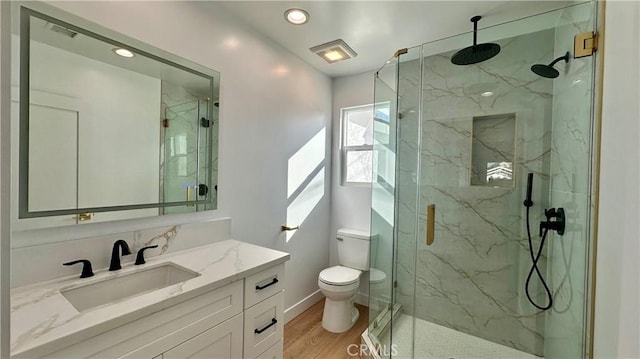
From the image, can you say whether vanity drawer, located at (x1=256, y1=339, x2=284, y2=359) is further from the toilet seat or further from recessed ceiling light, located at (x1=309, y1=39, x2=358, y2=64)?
recessed ceiling light, located at (x1=309, y1=39, x2=358, y2=64)

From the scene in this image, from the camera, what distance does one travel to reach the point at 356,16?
6.17ft

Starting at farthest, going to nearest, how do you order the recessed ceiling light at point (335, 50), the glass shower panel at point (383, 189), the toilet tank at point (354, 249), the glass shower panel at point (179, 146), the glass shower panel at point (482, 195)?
1. the toilet tank at point (354, 249)
2. the glass shower panel at point (383, 189)
3. the recessed ceiling light at point (335, 50)
4. the glass shower panel at point (482, 195)
5. the glass shower panel at point (179, 146)

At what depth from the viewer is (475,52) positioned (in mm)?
2096

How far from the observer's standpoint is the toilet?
7.50 feet

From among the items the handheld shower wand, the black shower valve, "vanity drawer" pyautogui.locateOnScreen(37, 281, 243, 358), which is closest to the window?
the handheld shower wand

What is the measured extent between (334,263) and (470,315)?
1.37 m

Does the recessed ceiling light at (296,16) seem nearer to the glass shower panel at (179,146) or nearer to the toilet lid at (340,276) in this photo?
the glass shower panel at (179,146)


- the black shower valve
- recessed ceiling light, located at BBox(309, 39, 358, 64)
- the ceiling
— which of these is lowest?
the black shower valve

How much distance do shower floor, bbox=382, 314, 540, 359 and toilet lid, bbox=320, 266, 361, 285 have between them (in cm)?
51

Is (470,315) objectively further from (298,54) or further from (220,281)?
(298,54)

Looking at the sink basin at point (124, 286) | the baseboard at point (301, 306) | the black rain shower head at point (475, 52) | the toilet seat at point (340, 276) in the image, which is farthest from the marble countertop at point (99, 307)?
the black rain shower head at point (475, 52)

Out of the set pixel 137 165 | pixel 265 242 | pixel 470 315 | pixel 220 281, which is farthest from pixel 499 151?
pixel 137 165

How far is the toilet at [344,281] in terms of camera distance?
2285 millimetres

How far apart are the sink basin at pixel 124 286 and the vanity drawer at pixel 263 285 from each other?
0.26 m
